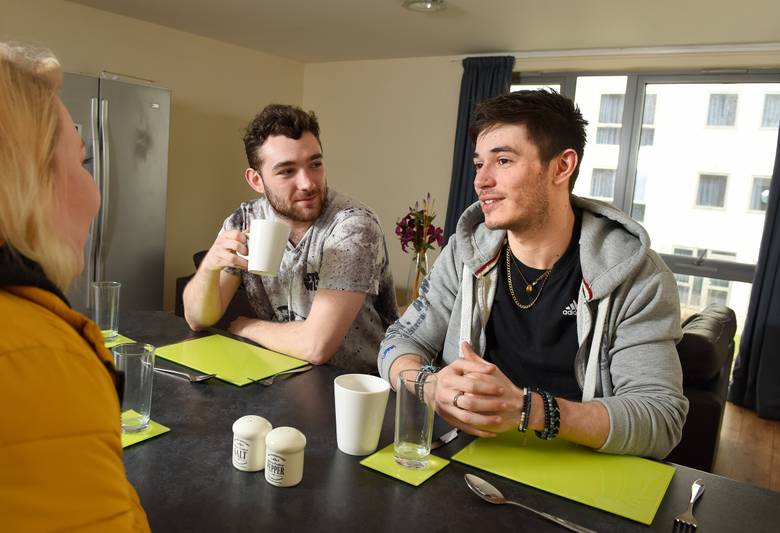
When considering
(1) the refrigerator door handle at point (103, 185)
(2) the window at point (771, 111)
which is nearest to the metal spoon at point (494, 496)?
(1) the refrigerator door handle at point (103, 185)

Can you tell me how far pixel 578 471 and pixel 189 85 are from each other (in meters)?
4.70

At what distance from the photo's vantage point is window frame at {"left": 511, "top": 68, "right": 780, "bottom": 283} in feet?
13.6

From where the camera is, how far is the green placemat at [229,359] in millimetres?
1375

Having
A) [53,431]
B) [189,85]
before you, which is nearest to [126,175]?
[189,85]

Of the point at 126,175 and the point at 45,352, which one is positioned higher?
the point at 126,175

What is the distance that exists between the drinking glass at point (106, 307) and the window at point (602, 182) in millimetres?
4046

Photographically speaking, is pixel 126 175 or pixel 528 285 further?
pixel 126 175

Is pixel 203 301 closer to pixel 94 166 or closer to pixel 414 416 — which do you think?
pixel 414 416

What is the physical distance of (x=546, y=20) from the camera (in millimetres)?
3785

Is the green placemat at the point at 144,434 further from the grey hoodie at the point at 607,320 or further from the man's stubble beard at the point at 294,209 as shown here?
the man's stubble beard at the point at 294,209

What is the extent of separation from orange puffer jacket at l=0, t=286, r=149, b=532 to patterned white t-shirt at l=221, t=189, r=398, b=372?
1.16 metres

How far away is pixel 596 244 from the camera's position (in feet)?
4.95

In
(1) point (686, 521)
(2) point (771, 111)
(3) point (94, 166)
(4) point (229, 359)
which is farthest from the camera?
(2) point (771, 111)

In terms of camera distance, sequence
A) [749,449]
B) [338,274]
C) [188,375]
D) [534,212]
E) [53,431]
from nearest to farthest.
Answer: [53,431], [188,375], [534,212], [338,274], [749,449]
